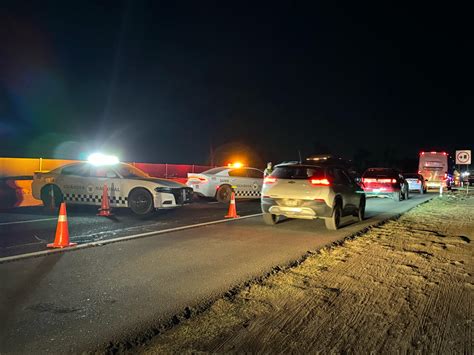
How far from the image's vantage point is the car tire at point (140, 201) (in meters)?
12.5

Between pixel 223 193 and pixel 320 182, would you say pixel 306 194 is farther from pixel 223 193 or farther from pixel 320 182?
pixel 223 193

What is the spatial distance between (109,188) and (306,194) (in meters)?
6.06

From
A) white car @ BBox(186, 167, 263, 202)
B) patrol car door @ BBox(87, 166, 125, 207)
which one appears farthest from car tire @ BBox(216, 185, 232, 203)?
patrol car door @ BBox(87, 166, 125, 207)

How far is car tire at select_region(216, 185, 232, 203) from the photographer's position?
55.6 feet

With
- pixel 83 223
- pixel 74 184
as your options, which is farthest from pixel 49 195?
pixel 83 223

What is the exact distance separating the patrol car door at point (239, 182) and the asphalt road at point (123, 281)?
25.3 ft

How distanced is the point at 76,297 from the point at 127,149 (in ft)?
162

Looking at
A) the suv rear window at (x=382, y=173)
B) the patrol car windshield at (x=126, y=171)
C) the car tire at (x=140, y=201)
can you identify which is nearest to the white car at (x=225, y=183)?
the patrol car windshield at (x=126, y=171)

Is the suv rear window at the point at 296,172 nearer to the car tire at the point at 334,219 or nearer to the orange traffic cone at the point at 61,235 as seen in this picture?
the car tire at the point at 334,219

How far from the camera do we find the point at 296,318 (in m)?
4.27

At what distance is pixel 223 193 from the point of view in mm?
17141

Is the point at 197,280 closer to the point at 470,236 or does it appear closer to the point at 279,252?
the point at 279,252

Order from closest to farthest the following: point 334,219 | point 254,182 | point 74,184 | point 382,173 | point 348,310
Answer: point 348,310 < point 334,219 < point 74,184 < point 254,182 < point 382,173

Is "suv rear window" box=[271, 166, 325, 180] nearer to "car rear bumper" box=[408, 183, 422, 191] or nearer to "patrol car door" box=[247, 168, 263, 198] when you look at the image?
"patrol car door" box=[247, 168, 263, 198]
